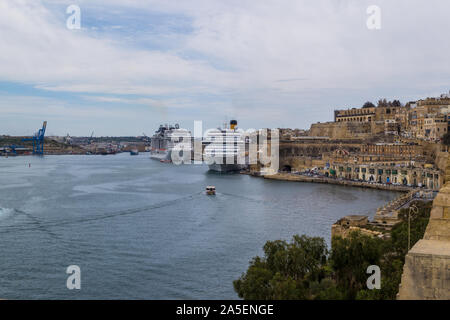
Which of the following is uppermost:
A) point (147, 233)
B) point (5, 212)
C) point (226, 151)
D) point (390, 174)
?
point (226, 151)

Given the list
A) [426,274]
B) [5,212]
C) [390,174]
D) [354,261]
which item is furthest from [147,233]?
[390,174]

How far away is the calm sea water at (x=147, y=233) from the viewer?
698cm

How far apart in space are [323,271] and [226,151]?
84.2 ft

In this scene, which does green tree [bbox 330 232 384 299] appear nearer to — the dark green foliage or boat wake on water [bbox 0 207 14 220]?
the dark green foliage

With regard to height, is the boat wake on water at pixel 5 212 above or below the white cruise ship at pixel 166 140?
below

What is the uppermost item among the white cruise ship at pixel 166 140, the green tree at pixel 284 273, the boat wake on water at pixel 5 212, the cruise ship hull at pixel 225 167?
the white cruise ship at pixel 166 140

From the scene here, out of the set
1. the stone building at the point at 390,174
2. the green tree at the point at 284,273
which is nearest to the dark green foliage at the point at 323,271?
the green tree at the point at 284,273

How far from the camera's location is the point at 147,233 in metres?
10.3

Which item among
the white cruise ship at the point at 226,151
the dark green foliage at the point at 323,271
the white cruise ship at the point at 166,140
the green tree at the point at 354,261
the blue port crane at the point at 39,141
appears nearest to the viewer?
the dark green foliage at the point at 323,271

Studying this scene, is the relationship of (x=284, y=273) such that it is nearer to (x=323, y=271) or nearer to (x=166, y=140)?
(x=323, y=271)

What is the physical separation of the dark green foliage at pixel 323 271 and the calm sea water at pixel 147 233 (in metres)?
1.45

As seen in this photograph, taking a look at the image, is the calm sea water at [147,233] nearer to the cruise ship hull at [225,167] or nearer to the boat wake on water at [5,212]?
the boat wake on water at [5,212]

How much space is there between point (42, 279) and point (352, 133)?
28582 mm
